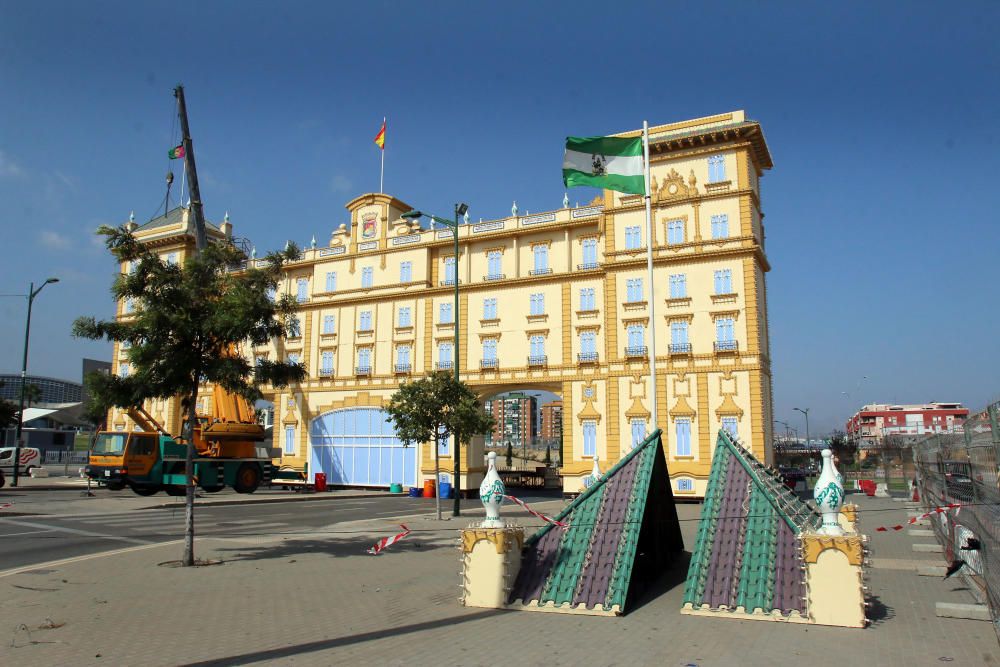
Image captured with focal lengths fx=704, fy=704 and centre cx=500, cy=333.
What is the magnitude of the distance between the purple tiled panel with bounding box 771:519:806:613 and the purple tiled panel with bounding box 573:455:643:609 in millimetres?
2044

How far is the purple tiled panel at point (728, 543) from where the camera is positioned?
8.95 meters

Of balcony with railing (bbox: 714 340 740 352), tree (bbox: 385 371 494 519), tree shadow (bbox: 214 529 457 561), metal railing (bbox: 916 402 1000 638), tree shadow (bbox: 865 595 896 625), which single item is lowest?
tree shadow (bbox: 214 529 457 561)

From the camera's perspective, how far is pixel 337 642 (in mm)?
7805

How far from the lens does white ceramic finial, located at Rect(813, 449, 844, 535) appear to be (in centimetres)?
845

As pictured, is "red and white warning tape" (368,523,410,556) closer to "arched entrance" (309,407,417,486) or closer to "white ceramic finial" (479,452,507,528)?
"white ceramic finial" (479,452,507,528)

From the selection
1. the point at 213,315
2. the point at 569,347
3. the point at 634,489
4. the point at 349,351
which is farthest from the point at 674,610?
the point at 349,351

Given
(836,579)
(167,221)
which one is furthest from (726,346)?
(167,221)

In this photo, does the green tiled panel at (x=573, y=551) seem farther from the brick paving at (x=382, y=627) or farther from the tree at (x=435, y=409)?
the tree at (x=435, y=409)

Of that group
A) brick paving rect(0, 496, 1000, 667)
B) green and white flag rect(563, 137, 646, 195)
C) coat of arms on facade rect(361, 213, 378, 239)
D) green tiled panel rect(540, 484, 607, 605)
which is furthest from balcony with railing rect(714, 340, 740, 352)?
green tiled panel rect(540, 484, 607, 605)

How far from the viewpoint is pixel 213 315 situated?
1368 cm

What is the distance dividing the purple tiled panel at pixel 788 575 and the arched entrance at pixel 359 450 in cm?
3067

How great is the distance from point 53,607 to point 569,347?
27.7 meters

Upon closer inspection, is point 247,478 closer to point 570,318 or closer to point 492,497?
point 570,318

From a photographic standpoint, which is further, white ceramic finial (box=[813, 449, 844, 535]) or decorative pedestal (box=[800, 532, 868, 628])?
white ceramic finial (box=[813, 449, 844, 535])
